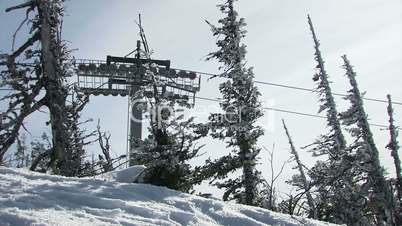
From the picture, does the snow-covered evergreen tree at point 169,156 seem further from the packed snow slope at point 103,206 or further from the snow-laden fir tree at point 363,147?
the snow-laden fir tree at point 363,147

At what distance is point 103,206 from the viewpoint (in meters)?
6.43

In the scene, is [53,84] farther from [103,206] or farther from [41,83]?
[103,206]

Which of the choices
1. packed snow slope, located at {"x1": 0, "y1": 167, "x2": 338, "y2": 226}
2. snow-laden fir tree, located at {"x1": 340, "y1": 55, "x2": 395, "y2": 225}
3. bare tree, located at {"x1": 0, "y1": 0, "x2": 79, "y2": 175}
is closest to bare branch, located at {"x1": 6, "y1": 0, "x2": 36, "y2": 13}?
bare tree, located at {"x1": 0, "y1": 0, "x2": 79, "y2": 175}

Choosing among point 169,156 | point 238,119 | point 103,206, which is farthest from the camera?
point 238,119

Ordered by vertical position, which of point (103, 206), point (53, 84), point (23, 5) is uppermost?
point (23, 5)

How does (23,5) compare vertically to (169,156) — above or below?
above

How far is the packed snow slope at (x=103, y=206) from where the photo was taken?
570 centimetres

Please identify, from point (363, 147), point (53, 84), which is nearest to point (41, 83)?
point (53, 84)

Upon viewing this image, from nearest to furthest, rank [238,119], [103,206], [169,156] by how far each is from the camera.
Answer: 1. [103,206]
2. [169,156]
3. [238,119]

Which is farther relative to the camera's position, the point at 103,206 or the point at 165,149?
the point at 165,149

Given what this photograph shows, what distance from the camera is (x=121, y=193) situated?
7.26 metres

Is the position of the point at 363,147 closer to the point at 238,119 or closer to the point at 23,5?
the point at 238,119

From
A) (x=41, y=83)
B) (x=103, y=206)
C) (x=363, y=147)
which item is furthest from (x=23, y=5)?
(x=363, y=147)

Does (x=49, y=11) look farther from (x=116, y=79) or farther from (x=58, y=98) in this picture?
(x=116, y=79)
